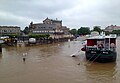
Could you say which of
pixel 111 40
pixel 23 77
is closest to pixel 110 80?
pixel 23 77

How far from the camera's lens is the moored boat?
24.2 m

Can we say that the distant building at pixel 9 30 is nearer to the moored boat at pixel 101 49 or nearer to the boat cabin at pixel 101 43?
the boat cabin at pixel 101 43

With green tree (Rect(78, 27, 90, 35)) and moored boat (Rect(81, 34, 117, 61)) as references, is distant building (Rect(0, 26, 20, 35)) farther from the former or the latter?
moored boat (Rect(81, 34, 117, 61))

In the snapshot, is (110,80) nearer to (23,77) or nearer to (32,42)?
(23,77)

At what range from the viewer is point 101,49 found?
24.7 meters

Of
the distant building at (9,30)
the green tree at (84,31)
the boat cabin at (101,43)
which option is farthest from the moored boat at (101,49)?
the green tree at (84,31)

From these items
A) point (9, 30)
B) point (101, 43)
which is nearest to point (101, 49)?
point (101, 43)

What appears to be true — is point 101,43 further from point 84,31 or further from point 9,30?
point 84,31

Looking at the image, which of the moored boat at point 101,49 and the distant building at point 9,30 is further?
the distant building at point 9,30

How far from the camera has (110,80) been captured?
672 inches

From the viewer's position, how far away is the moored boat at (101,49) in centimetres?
2417

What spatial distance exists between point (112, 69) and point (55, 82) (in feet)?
26.0

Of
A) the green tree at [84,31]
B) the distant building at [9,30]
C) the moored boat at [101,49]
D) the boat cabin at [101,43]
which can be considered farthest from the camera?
the green tree at [84,31]

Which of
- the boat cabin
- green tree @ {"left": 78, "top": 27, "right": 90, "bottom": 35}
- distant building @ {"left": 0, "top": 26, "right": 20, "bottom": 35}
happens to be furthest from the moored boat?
green tree @ {"left": 78, "top": 27, "right": 90, "bottom": 35}
